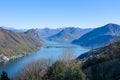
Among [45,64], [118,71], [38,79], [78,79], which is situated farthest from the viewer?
[45,64]

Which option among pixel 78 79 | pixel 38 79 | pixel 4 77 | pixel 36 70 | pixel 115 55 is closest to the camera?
pixel 78 79

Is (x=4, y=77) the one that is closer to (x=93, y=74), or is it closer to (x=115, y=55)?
(x=93, y=74)

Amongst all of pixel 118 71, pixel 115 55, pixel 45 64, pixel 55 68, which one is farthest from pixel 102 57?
pixel 45 64

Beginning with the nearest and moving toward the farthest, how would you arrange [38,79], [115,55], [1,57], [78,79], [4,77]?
[78,79]
[4,77]
[115,55]
[38,79]
[1,57]

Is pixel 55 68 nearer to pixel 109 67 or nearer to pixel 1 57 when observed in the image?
pixel 109 67

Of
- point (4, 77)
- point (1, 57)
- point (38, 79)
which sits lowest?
point (1, 57)

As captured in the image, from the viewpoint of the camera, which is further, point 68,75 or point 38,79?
point 38,79

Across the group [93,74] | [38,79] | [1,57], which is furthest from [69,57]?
[1,57]

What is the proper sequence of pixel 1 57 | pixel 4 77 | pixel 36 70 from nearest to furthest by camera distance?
pixel 4 77, pixel 36 70, pixel 1 57

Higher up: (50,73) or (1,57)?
(50,73)
